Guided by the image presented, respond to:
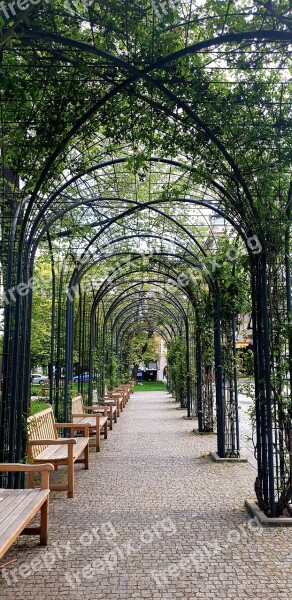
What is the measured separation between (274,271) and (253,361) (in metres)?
1.10

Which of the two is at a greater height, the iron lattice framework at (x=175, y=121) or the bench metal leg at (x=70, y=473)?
the iron lattice framework at (x=175, y=121)

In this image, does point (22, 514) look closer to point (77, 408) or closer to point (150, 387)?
point (77, 408)

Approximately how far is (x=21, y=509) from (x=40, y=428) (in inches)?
99.1

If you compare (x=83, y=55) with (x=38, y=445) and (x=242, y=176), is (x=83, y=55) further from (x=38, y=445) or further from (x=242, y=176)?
(x=38, y=445)

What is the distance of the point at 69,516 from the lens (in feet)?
17.6

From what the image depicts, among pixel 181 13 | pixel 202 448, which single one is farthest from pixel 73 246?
pixel 181 13

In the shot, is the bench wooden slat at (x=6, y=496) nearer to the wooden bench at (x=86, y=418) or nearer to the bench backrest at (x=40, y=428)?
the bench backrest at (x=40, y=428)

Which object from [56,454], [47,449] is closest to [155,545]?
[56,454]

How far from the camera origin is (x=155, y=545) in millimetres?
4465

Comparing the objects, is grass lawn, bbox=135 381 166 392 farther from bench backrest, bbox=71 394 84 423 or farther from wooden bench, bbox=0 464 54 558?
wooden bench, bbox=0 464 54 558

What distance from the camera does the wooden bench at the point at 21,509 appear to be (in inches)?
142

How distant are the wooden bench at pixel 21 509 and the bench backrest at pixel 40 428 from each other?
1.37m

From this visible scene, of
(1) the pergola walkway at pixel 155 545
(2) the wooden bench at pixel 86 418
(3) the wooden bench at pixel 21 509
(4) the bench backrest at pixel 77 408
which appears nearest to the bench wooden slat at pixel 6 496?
(3) the wooden bench at pixel 21 509

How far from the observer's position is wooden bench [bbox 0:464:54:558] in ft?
11.9
